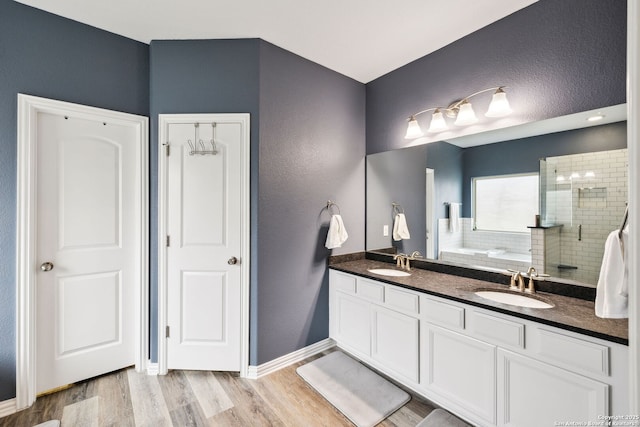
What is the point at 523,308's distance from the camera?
146 centimetres

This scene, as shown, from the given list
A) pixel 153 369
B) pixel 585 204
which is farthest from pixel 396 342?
pixel 153 369

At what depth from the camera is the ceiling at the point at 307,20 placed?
182 cm

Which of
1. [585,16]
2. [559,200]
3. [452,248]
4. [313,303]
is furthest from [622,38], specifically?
[313,303]

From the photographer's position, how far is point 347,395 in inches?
77.4

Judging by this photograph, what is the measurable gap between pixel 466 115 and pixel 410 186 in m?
0.74

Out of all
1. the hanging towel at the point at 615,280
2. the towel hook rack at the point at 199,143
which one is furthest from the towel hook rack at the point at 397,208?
the towel hook rack at the point at 199,143

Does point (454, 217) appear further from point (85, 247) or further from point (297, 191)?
point (85, 247)

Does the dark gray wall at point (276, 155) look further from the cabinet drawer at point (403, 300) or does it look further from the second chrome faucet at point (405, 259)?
the cabinet drawer at point (403, 300)

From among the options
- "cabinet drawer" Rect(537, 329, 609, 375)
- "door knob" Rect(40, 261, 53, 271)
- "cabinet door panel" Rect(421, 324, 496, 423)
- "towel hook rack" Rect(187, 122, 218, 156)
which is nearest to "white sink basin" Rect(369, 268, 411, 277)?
"cabinet door panel" Rect(421, 324, 496, 423)

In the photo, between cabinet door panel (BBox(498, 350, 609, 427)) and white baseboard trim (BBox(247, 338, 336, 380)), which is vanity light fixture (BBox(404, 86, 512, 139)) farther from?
white baseboard trim (BBox(247, 338, 336, 380))

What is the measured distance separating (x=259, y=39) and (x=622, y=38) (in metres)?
2.22

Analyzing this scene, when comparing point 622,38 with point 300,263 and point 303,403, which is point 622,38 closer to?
point 300,263

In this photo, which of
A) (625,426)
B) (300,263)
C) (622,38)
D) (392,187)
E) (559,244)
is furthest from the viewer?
(392,187)

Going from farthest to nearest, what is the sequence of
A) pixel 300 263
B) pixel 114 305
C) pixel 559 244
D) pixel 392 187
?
pixel 392 187 < pixel 300 263 < pixel 114 305 < pixel 559 244
